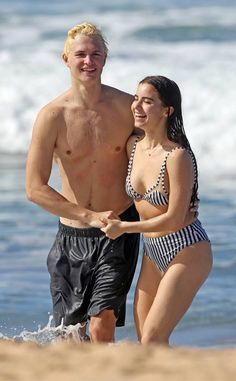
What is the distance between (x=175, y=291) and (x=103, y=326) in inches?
20.6

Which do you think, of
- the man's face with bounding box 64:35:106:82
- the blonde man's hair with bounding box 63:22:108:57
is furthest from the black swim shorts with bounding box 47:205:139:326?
the blonde man's hair with bounding box 63:22:108:57

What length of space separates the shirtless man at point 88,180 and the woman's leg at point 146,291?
21 cm

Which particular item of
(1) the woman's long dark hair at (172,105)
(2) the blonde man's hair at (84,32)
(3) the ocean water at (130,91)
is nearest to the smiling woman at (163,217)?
(1) the woman's long dark hair at (172,105)

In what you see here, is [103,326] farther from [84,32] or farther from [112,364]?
[112,364]

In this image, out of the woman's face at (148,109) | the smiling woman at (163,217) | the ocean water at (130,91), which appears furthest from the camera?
the ocean water at (130,91)

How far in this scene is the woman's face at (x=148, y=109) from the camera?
6051 millimetres

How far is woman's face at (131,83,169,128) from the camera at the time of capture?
238 inches

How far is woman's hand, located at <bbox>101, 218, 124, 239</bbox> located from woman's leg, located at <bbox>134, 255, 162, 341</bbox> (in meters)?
0.23

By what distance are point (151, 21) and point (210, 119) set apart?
19.6 feet

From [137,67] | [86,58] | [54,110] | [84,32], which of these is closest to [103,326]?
[54,110]

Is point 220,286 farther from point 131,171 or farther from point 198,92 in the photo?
point 198,92

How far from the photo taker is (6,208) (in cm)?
1114

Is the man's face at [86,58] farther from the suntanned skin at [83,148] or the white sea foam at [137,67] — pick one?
the white sea foam at [137,67]

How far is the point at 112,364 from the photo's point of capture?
13.5ft
